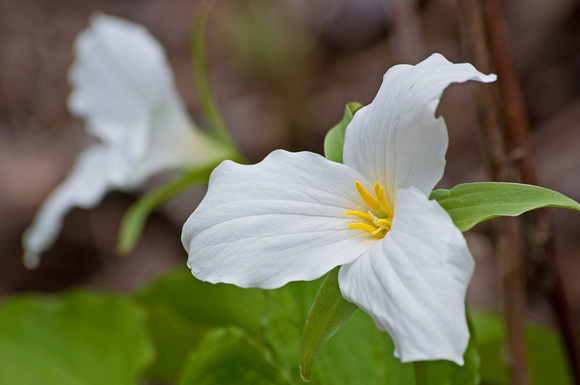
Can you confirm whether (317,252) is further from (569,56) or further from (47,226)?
(569,56)

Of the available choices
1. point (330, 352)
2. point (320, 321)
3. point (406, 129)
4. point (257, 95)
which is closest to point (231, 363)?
point (330, 352)

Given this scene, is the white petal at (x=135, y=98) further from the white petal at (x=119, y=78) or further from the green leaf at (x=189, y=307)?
the green leaf at (x=189, y=307)

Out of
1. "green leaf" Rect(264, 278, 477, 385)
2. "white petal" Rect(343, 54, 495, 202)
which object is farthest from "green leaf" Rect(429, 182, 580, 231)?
"green leaf" Rect(264, 278, 477, 385)

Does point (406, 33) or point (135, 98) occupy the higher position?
point (406, 33)

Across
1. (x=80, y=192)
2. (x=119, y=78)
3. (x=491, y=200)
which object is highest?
(x=491, y=200)

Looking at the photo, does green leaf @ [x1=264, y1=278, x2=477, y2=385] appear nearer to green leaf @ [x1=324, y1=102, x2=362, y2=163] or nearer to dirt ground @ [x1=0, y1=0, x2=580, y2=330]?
green leaf @ [x1=324, y1=102, x2=362, y2=163]

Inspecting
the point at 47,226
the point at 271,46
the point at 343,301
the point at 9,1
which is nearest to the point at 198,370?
the point at 343,301

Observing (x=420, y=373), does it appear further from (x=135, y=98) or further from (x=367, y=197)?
(x=135, y=98)
